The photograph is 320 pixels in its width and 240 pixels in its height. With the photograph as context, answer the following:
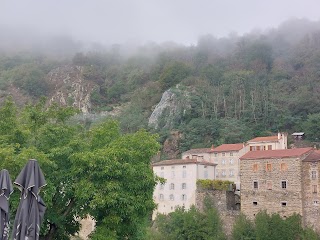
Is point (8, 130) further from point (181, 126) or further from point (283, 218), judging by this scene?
point (181, 126)

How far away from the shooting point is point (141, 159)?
15945mm

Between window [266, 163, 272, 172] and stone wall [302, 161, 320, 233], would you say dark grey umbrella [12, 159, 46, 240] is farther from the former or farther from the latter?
window [266, 163, 272, 172]

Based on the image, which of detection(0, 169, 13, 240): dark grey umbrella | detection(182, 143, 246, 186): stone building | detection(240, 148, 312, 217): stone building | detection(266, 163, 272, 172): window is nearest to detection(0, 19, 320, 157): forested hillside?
detection(182, 143, 246, 186): stone building

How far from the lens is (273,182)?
4366 centimetres

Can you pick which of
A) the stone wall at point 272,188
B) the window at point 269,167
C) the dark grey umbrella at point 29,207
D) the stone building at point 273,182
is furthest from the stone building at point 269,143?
the dark grey umbrella at point 29,207

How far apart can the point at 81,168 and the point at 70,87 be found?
91504 millimetres

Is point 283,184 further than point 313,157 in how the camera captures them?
Yes

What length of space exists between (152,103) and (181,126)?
17.1 meters

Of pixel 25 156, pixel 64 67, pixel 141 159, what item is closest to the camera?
pixel 25 156

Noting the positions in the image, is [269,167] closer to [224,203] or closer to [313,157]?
[313,157]

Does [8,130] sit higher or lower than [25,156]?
higher

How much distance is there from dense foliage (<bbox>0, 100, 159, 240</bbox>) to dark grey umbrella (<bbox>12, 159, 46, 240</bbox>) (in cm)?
Result: 367

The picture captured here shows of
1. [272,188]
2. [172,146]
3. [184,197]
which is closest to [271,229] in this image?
[272,188]

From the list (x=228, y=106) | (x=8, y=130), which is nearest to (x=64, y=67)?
(x=228, y=106)
